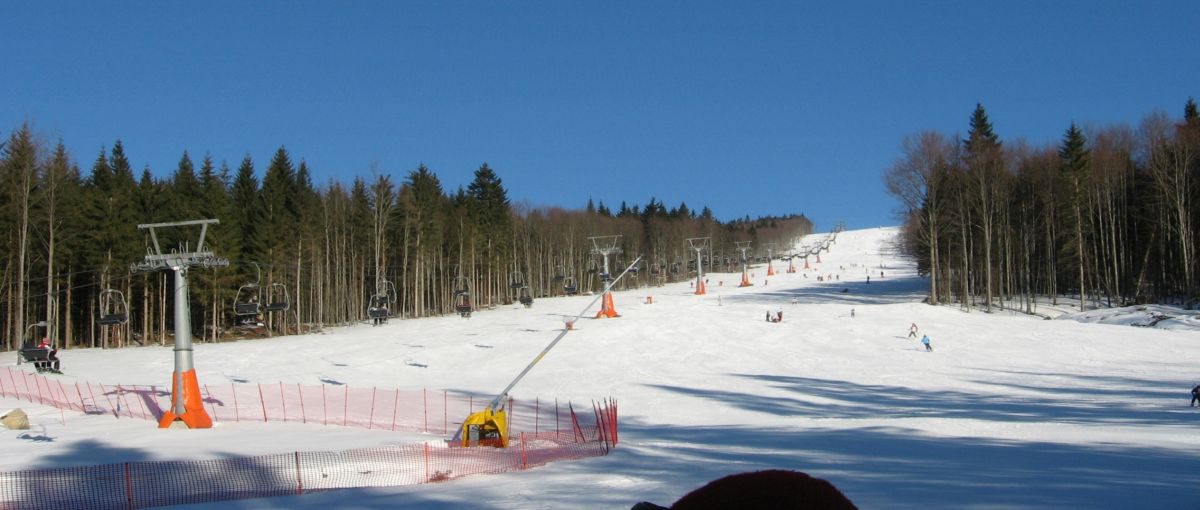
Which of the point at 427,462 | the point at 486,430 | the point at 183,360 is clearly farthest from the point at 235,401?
the point at 427,462

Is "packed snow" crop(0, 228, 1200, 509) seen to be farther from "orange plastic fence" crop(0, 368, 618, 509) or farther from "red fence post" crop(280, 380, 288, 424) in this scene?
"red fence post" crop(280, 380, 288, 424)

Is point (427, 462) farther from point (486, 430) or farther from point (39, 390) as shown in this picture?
point (39, 390)

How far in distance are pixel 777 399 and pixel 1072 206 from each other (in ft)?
152

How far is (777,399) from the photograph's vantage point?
1163 inches

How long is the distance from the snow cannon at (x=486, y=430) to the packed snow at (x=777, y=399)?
1692 millimetres

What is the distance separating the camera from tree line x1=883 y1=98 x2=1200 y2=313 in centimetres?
5934

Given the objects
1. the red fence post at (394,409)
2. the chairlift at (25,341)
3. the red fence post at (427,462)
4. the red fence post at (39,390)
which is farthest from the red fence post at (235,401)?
the red fence post at (427,462)

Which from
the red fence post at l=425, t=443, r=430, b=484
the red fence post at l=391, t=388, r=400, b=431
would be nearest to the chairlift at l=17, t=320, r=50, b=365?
the red fence post at l=391, t=388, r=400, b=431

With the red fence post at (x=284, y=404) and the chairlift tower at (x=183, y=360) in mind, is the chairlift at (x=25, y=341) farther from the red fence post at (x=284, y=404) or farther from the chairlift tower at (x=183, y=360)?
the red fence post at (x=284, y=404)

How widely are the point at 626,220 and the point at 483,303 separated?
51941mm

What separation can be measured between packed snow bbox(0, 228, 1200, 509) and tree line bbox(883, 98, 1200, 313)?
9.82m

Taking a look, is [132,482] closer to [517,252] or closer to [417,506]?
[417,506]

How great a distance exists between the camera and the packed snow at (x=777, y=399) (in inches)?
529

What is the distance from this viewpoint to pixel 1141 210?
66375 mm
